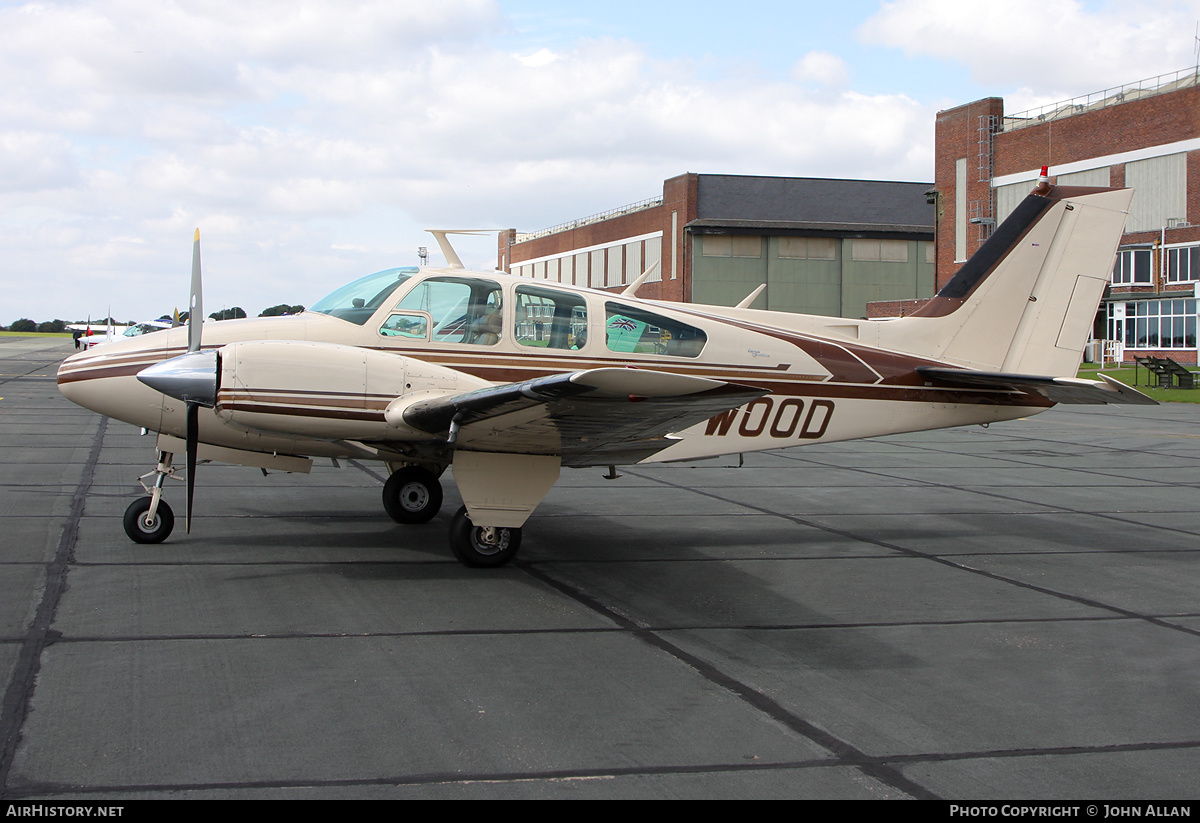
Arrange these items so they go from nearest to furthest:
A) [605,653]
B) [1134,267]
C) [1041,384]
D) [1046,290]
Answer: [605,653], [1041,384], [1046,290], [1134,267]

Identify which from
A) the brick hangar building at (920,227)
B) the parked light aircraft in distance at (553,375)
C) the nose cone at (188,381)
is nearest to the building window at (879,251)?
the brick hangar building at (920,227)

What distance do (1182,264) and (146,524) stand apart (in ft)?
168

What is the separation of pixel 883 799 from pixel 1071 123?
54.4m

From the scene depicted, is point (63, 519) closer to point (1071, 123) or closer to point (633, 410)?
point (633, 410)

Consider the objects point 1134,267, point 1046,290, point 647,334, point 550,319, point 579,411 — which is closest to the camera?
point 579,411

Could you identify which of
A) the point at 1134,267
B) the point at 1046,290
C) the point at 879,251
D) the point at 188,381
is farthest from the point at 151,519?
the point at 879,251

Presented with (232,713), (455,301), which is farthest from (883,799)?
(455,301)

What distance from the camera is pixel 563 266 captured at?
8350 cm

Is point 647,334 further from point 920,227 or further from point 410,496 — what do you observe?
point 920,227

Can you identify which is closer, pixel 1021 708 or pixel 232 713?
pixel 232 713

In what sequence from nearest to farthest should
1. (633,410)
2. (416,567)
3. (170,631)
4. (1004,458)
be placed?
(170,631)
(633,410)
(416,567)
(1004,458)

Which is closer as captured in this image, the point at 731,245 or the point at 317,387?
the point at 317,387

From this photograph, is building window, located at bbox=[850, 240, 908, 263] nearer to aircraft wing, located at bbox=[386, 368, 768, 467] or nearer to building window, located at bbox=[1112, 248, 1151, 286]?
building window, located at bbox=[1112, 248, 1151, 286]

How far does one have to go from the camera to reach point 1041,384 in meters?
9.24
